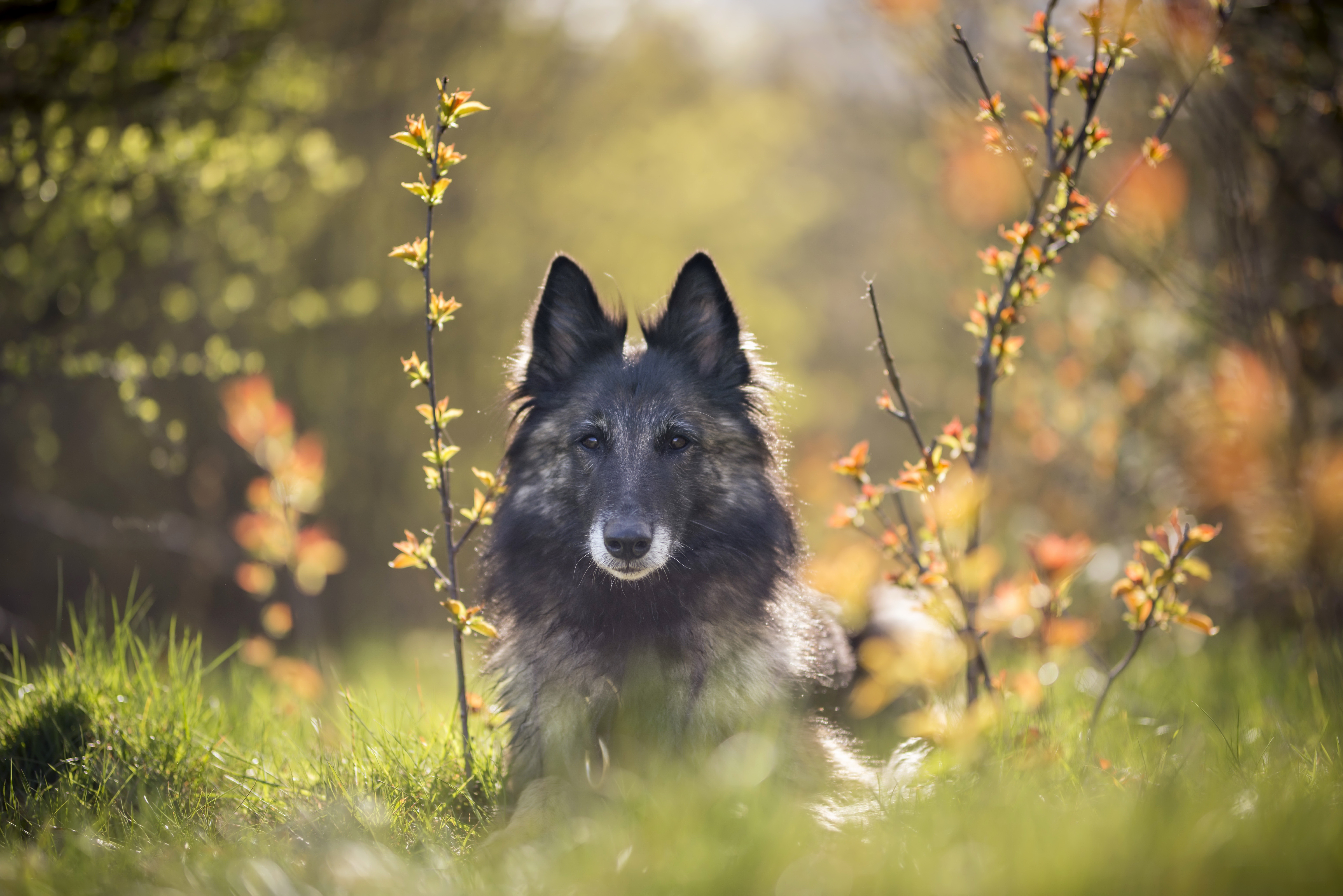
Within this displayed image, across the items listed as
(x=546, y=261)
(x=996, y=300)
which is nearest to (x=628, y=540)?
(x=996, y=300)

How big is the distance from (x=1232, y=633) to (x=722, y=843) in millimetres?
5553

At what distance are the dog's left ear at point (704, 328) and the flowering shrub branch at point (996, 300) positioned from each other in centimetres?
69

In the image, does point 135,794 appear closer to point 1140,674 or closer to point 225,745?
point 225,745

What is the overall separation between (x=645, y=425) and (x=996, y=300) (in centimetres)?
153

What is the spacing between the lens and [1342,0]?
491cm

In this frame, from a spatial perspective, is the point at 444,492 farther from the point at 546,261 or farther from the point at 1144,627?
the point at 546,261

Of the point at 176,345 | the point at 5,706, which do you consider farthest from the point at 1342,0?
the point at 176,345

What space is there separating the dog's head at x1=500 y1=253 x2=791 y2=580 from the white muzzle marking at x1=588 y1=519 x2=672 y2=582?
0.02m

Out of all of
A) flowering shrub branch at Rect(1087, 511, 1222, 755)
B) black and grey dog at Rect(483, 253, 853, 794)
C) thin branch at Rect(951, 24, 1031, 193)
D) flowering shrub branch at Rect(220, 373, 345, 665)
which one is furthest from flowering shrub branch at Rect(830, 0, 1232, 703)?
flowering shrub branch at Rect(220, 373, 345, 665)

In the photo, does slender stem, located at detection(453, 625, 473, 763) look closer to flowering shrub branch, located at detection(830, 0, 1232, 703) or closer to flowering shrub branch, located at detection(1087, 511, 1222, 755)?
flowering shrub branch, located at detection(830, 0, 1232, 703)

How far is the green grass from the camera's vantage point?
2275mm

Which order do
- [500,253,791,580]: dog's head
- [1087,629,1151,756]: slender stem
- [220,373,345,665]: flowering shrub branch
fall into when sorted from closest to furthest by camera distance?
[1087,629,1151,756]: slender stem
[500,253,791,580]: dog's head
[220,373,345,665]: flowering shrub branch

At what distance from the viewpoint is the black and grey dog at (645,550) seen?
336cm

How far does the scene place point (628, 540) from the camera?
329cm
